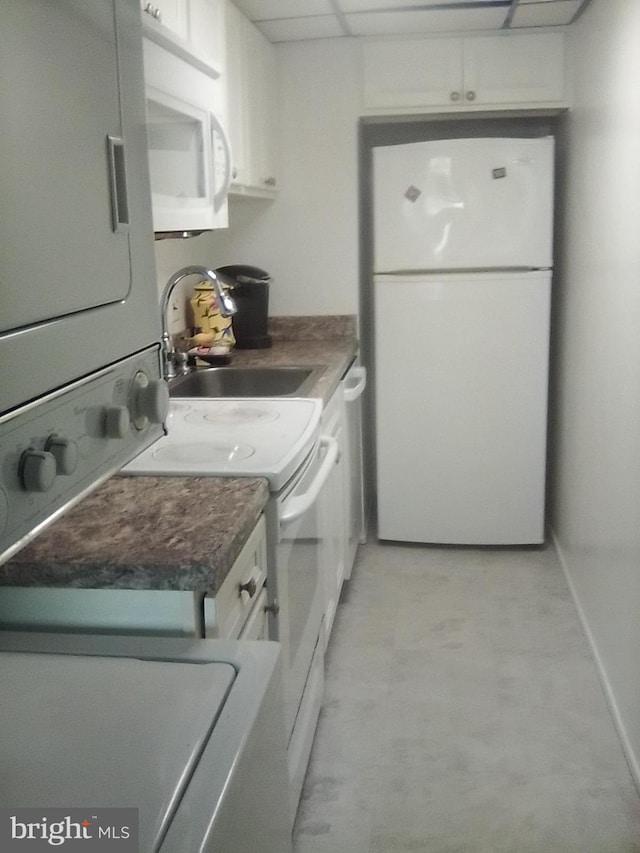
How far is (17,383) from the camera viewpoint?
2.34ft

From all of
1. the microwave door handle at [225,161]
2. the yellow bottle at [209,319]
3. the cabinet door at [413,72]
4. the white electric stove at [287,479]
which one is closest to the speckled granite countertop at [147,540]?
the white electric stove at [287,479]

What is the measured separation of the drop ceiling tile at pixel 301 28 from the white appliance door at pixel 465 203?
48cm

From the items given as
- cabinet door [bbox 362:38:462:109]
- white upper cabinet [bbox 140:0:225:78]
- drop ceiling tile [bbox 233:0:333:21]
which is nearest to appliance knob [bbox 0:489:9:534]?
white upper cabinet [bbox 140:0:225:78]

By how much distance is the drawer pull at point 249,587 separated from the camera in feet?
4.61

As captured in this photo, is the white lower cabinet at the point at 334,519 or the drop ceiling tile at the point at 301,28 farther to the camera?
the drop ceiling tile at the point at 301,28

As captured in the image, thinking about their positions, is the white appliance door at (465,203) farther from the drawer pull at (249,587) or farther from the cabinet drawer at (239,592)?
the drawer pull at (249,587)

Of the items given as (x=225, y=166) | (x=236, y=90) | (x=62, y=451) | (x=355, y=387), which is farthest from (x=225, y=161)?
(x=62, y=451)

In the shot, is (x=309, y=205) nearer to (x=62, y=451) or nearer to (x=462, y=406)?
(x=462, y=406)

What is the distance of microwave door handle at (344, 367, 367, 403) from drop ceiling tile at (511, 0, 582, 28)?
1400 millimetres

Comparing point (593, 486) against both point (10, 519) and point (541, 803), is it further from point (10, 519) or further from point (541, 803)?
point (10, 519)

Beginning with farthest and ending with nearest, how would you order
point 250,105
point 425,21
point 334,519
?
point 425,21 → point 250,105 → point 334,519

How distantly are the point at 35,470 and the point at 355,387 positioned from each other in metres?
2.46

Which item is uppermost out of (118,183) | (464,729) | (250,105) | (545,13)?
(545,13)

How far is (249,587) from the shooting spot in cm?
144
